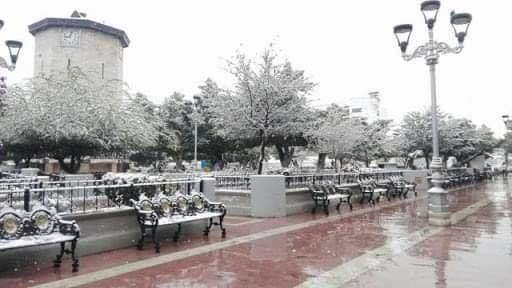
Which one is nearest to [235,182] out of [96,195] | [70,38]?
[96,195]

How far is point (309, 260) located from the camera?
7.26 metres

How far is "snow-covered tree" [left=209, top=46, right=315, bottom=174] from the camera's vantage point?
52.6 ft

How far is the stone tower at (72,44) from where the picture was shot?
1364 inches

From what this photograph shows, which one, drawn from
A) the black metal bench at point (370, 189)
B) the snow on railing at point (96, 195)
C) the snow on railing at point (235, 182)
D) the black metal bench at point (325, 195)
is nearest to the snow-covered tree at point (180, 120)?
the black metal bench at point (370, 189)

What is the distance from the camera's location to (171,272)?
6422mm

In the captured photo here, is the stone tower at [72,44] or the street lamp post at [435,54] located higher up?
the stone tower at [72,44]

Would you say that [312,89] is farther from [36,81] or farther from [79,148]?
[36,81]

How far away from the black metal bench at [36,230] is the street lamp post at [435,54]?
9.13 metres

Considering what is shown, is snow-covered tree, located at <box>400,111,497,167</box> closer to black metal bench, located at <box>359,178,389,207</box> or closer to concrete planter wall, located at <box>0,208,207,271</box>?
black metal bench, located at <box>359,178,389,207</box>

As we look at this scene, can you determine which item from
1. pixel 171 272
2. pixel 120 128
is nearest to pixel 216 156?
pixel 120 128

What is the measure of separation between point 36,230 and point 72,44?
3252cm

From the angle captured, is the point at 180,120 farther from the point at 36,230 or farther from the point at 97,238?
the point at 36,230

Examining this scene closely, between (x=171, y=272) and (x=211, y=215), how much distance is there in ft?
9.23

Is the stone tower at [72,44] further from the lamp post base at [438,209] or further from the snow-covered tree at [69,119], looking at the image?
the lamp post base at [438,209]
